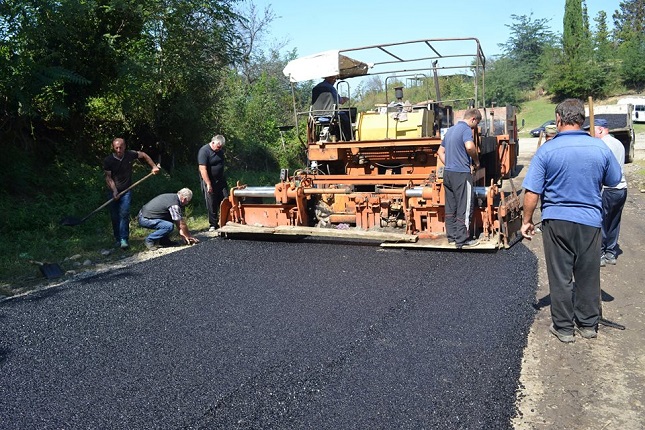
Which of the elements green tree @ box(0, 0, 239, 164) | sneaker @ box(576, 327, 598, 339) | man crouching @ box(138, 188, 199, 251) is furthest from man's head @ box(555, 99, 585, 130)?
green tree @ box(0, 0, 239, 164)

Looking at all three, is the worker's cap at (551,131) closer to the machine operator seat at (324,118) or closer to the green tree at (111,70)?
the machine operator seat at (324,118)

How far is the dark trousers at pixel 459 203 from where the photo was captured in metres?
6.30

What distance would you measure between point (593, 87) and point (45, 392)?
44995mm

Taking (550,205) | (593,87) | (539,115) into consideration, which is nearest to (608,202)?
(550,205)

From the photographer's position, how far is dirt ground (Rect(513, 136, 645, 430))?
3.04 m

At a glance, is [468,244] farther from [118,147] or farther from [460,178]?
[118,147]

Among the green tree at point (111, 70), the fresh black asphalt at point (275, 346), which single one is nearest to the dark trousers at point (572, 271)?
the fresh black asphalt at point (275, 346)

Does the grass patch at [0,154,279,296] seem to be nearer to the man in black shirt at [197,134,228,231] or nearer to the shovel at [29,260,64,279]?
the shovel at [29,260,64,279]

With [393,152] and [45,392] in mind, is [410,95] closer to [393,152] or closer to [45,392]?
[393,152]

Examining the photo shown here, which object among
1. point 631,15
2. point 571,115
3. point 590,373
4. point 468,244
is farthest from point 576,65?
point 590,373

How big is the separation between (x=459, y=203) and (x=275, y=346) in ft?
10.7

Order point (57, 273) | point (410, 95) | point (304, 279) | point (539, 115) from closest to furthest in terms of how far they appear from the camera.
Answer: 1. point (304, 279)
2. point (57, 273)
3. point (410, 95)
4. point (539, 115)

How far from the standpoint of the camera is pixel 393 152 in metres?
7.73

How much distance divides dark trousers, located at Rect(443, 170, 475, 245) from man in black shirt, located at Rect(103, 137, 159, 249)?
3.88 meters
